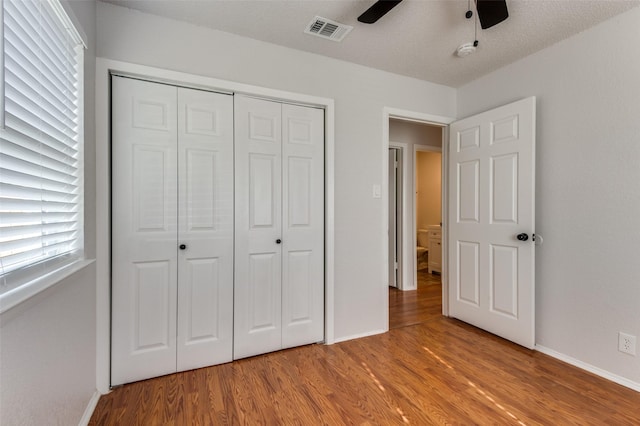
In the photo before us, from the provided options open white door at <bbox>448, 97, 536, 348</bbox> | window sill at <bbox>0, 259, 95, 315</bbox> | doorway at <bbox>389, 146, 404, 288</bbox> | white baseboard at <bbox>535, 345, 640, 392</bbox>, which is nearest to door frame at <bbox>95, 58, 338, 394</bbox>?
window sill at <bbox>0, 259, 95, 315</bbox>

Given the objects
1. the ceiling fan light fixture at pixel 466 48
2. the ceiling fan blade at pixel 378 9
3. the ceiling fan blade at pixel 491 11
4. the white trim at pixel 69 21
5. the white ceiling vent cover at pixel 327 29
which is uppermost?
the white ceiling vent cover at pixel 327 29

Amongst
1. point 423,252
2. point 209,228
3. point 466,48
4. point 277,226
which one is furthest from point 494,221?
point 423,252

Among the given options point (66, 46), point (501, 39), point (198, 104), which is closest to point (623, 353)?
point (501, 39)

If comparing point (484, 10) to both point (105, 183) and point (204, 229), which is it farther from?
point (105, 183)

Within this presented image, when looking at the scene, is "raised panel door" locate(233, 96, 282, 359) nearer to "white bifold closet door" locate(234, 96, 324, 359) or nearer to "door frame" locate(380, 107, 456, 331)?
"white bifold closet door" locate(234, 96, 324, 359)

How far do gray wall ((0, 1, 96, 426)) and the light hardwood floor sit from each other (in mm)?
Result: 358

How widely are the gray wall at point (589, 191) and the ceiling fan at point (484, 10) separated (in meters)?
A: 1.06

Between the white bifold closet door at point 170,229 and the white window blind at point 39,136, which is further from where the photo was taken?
the white bifold closet door at point 170,229

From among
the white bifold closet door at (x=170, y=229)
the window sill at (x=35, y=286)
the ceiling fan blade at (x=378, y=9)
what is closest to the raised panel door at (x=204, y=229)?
the white bifold closet door at (x=170, y=229)

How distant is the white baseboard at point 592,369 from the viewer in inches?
75.9

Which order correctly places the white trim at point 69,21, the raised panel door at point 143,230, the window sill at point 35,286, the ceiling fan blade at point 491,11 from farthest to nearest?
1. the raised panel door at point 143,230
2. the ceiling fan blade at point 491,11
3. the white trim at point 69,21
4. the window sill at point 35,286

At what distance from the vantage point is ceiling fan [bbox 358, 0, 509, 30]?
1551mm

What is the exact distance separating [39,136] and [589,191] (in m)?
3.19

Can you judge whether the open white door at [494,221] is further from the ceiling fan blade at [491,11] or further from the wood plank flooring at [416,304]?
the ceiling fan blade at [491,11]
